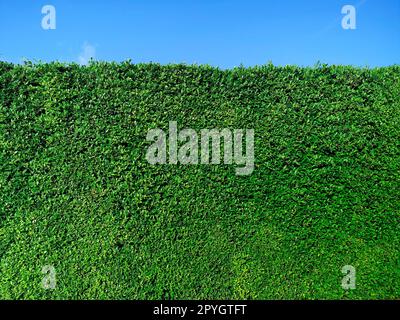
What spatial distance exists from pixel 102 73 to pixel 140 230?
214 cm

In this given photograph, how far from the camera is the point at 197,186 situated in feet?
15.5

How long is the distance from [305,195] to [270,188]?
0.52 meters

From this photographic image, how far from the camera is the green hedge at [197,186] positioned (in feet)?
15.1

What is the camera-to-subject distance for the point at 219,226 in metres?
4.77

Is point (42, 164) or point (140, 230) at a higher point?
point (42, 164)

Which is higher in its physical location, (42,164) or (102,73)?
(102,73)

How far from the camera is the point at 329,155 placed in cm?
494

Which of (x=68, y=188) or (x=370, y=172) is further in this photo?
(x=370, y=172)

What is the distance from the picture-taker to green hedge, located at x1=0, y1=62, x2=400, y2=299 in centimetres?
460
